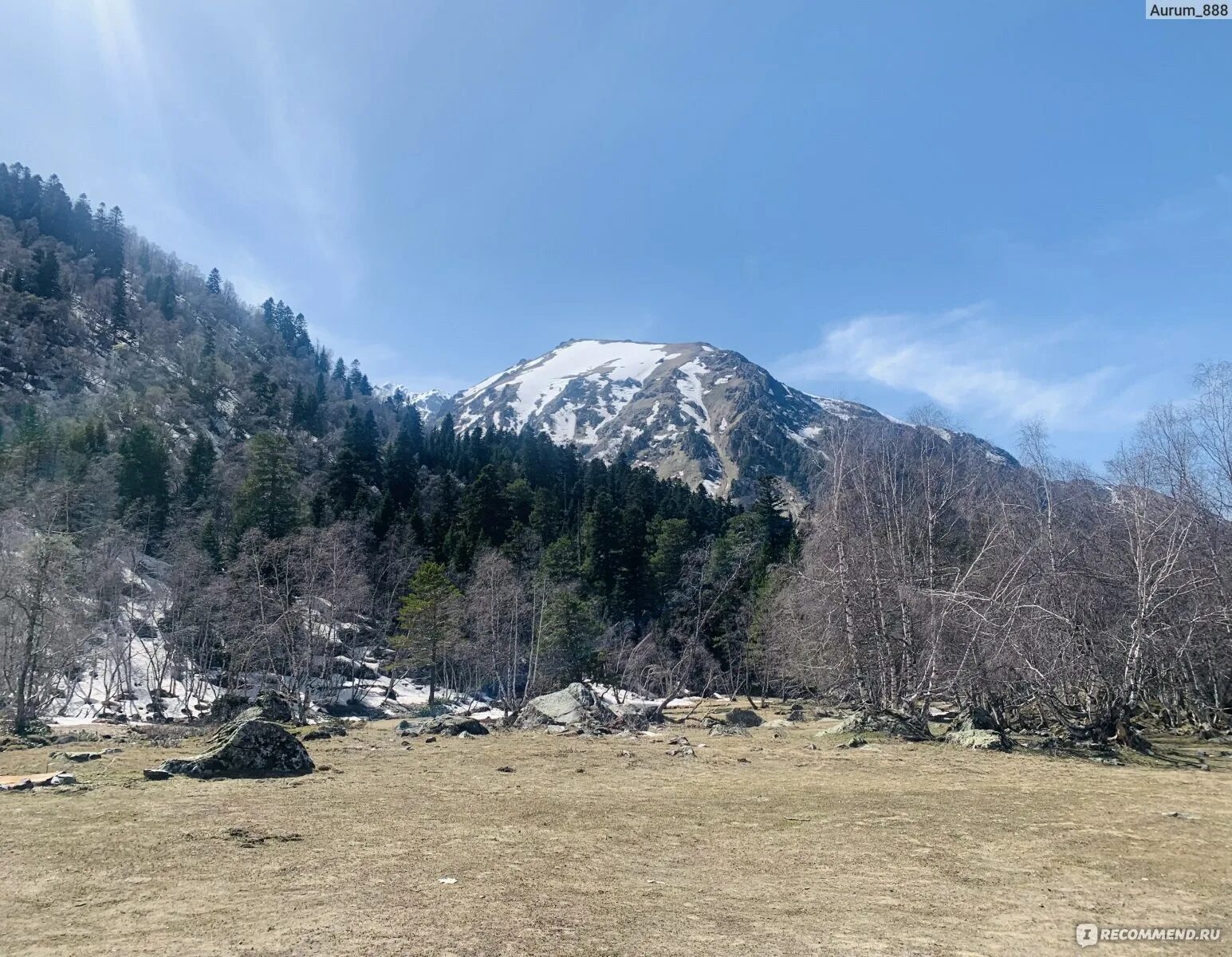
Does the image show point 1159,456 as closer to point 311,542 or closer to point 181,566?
point 311,542

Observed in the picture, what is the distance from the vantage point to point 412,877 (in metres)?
7.32

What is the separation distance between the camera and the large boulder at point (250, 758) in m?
13.3

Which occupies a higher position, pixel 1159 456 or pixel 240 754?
pixel 1159 456

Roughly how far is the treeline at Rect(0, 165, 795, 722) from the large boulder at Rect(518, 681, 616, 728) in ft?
38.2

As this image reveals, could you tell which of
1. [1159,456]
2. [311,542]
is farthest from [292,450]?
[1159,456]

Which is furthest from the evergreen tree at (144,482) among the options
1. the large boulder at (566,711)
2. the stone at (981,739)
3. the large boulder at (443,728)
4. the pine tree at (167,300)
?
the pine tree at (167,300)

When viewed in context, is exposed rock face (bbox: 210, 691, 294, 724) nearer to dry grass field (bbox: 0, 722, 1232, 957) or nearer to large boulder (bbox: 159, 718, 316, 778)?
large boulder (bbox: 159, 718, 316, 778)

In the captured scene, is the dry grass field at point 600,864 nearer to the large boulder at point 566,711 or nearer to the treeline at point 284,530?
the large boulder at point 566,711

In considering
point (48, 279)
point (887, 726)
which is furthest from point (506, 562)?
point (48, 279)

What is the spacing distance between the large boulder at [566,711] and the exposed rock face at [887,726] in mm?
8968

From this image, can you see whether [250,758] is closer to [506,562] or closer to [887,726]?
[887,726]

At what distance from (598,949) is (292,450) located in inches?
3850

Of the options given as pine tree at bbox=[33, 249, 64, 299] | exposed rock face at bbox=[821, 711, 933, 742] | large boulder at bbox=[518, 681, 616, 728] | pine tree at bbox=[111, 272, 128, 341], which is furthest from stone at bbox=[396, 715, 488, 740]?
pine tree at bbox=[111, 272, 128, 341]

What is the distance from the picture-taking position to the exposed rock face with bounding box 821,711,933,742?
72.9 ft
